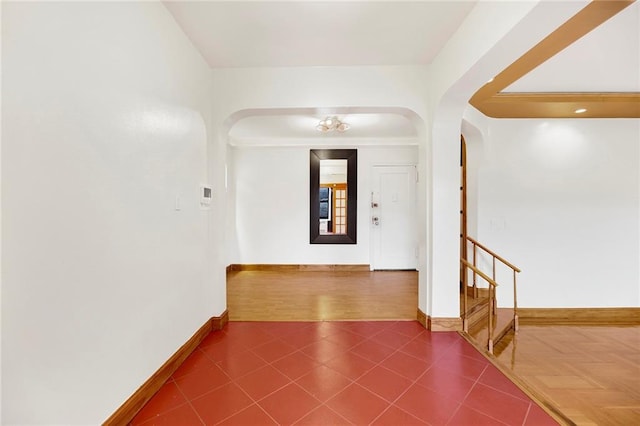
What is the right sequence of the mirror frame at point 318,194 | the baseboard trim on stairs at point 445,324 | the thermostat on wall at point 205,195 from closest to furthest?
the thermostat on wall at point 205,195, the baseboard trim on stairs at point 445,324, the mirror frame at point 318,194

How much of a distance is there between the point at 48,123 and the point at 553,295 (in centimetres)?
539

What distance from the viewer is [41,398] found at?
3.24ft

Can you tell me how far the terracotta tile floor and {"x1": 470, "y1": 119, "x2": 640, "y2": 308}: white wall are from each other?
7.12 ft

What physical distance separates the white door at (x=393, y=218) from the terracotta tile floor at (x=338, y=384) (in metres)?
2.68

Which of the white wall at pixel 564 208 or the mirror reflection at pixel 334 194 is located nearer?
the white wall at pixel 564 208

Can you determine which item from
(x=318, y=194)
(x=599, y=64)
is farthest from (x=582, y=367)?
(x=318, y=194)

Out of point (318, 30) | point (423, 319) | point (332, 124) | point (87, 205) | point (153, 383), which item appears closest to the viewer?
point (87, 205)

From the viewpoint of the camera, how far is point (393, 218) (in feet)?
16.8

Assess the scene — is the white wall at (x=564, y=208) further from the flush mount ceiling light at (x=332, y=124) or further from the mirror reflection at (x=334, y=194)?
the mirror reflection at (x=334, y=194)

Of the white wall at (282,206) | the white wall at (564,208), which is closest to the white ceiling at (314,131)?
the white wall at (282,206)

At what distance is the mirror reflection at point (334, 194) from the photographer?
16.9ft

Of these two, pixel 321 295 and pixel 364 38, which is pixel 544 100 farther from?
pixel 321 295

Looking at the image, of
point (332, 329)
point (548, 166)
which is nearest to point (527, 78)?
point (548, 166)

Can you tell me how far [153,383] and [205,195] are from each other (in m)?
1.44
